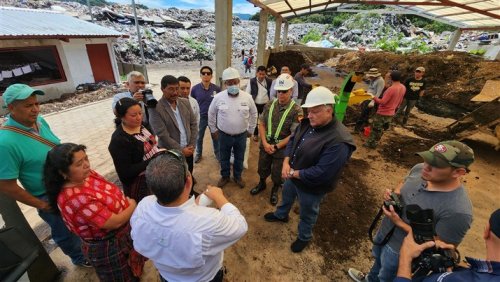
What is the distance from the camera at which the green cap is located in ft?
4.92

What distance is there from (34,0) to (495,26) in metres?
47.0

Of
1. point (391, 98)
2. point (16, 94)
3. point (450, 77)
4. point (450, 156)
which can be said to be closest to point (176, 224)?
point (450, 156)

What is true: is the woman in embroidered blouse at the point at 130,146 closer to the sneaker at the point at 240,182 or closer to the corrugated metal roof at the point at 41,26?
the sneaker at the point at 240,182

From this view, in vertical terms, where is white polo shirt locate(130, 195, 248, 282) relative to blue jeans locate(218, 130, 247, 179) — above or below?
above

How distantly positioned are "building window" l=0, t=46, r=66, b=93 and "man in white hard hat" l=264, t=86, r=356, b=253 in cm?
1290

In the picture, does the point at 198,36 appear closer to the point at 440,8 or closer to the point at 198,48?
the point at 198,48

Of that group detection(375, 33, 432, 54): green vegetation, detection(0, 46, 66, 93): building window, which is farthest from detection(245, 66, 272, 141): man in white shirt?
detection(375, 33, 432, 54): green vegetation

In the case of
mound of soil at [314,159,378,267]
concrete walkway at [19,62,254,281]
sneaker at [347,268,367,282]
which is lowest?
concrete walkway at [19,62,254,281]

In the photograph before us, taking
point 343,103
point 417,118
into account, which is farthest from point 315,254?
point 417,118

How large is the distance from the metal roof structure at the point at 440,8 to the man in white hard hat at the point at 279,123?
5.41 m

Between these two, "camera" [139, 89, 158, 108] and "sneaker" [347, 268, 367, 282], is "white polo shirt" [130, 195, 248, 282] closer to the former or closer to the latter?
"camera" [139, 89, 158, 108]

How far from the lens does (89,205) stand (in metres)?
1.56

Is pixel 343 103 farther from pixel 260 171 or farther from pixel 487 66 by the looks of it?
pixel 487 66

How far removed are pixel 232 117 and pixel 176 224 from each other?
235 centimetres
